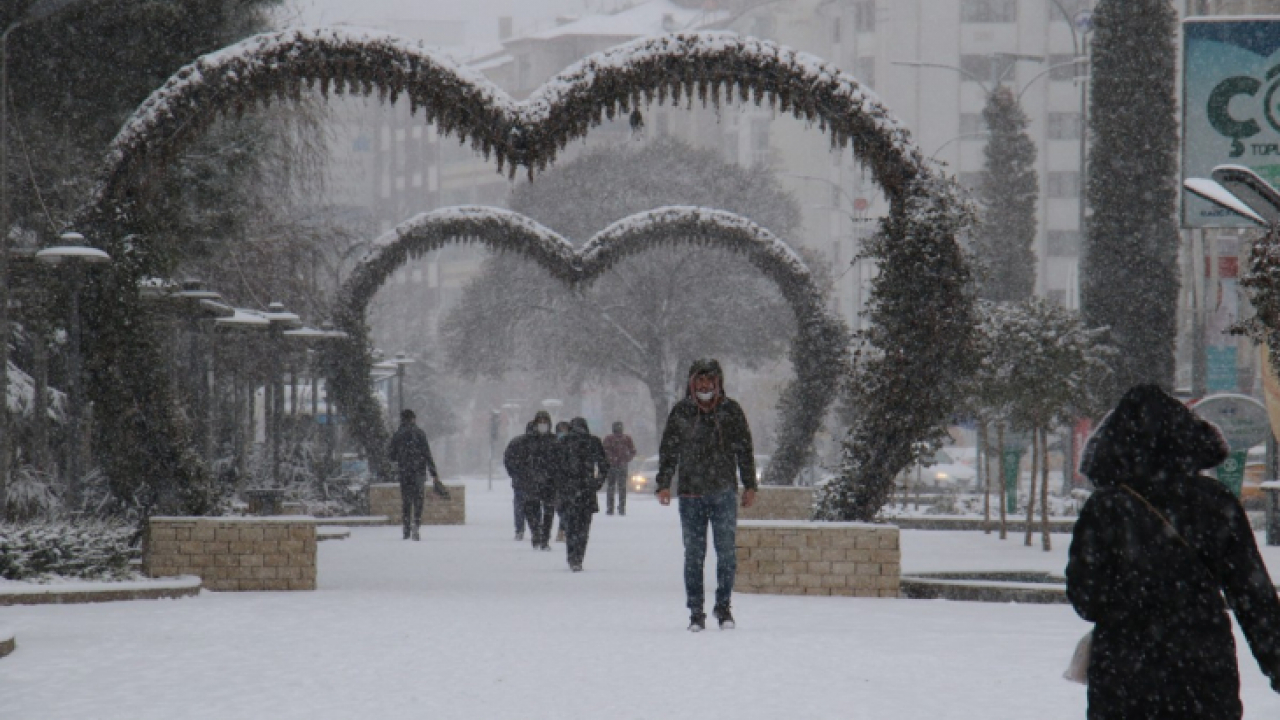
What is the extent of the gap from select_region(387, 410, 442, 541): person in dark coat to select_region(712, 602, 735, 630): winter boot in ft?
38.4

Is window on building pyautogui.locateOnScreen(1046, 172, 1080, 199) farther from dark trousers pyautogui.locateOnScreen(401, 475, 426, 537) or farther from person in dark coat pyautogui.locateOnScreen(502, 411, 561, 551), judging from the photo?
person in dark coat pyautogui.locateOnScreen(502, 411, 561, 551)

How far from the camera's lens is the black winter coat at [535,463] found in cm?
2288

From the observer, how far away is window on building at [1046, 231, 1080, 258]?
91.9m

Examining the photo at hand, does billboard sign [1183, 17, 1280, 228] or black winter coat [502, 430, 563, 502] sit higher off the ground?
billboard sign [1183, 17, 1280, 228]

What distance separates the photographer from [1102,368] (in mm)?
23578

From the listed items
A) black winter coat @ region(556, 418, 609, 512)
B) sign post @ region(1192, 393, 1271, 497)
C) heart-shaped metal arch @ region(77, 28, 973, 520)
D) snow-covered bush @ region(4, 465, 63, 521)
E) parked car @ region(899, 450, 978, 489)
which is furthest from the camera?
parked car @ region(899, 450, 978, 489)

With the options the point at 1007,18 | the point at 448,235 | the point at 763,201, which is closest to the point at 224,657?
the point at 448,235

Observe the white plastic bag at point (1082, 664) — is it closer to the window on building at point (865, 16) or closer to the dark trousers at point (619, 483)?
the dark trousers at point (619, 483)

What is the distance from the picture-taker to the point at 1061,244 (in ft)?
302

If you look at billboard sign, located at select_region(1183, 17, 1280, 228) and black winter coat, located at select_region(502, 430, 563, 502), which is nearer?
billboard sign, located at select_region(1183, 17, 1280, 228)

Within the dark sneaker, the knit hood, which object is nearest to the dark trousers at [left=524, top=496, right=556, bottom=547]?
the dark sneaker

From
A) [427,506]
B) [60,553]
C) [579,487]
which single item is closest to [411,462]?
[579,487]

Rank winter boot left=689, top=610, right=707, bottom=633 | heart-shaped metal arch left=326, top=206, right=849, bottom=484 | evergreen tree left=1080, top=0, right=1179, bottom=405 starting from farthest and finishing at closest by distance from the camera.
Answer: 1. evergreen tree left=1080, top=0, right=1179, bottom=405
2. heart-shaped metal arch left=326, top=206, right=849, bottom=484
3. winter boot left=689, top=610, right=707, bottom=633

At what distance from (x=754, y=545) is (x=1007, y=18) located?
79.0 meters
